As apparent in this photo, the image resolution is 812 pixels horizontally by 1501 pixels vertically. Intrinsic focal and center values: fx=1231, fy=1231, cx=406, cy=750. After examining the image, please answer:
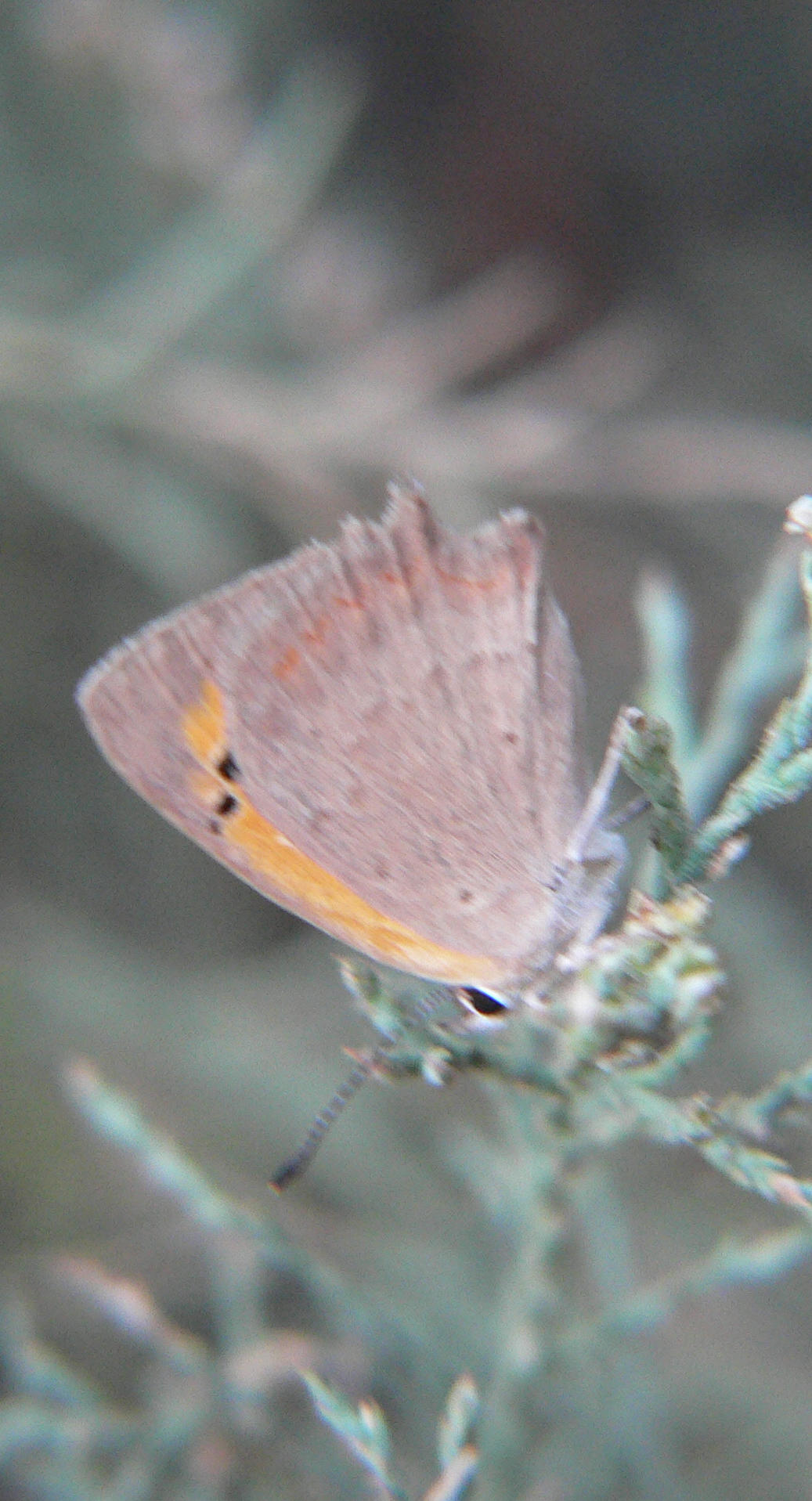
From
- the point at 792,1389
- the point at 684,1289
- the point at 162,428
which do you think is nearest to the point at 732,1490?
the point at 792,1389

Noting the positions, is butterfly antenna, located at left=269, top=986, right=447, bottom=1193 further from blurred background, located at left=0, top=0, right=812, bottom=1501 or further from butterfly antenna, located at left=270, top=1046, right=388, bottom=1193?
blurred background, located at left=0, top=0, right=812, bottom=1501

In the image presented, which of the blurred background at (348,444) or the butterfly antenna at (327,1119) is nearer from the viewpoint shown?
the butterfly antenna at (327,1119)

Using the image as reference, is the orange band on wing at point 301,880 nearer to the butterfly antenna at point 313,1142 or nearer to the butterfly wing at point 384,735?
the butterfly wing at point 384,735

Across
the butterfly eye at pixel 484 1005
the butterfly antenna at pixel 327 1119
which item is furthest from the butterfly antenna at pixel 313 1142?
the butterfly eye at pixel 484 1005

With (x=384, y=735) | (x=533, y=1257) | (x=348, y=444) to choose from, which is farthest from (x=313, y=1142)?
(x=348, y=444)

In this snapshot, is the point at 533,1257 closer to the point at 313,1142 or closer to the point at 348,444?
the point at 313,1142

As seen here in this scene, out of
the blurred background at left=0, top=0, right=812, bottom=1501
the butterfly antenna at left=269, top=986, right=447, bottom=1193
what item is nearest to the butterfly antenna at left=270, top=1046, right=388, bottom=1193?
the butterfly antenna at left=269, top=986, right=447, bottom=1193

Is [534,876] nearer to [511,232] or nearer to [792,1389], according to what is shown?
[792,1389]
